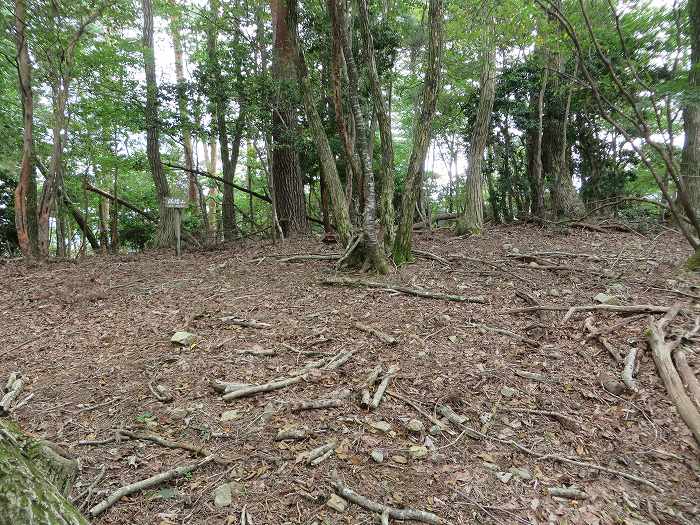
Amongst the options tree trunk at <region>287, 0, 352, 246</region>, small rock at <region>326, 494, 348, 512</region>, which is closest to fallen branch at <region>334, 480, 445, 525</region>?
small rock at <region>326, 494, 348, 512</region>

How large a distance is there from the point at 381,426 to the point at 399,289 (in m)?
2.46

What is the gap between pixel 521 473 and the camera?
7.43ft

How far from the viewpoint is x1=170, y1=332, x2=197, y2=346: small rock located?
12.8 feet

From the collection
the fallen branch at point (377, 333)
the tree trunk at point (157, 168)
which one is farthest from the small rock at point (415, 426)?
the tree trunk at point (157, 168)

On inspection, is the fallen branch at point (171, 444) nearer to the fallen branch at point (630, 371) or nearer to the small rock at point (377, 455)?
the small rock at point (377, 455)

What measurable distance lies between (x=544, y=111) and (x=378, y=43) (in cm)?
469

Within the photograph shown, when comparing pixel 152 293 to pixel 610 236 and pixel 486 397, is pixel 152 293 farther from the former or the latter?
pixel 610 236

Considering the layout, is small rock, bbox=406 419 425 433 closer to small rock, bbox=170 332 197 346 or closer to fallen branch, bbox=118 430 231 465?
fallen branch, bbox=118 430 231 465

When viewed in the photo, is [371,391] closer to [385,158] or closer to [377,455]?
[377,455]

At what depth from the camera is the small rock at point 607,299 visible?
4.16 m

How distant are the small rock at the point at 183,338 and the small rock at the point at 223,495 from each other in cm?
201

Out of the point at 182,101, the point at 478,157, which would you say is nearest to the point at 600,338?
the point at 478,157

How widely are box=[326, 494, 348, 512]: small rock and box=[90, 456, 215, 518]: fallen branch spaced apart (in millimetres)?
773

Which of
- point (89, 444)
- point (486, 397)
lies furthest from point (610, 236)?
point (89, 444)
